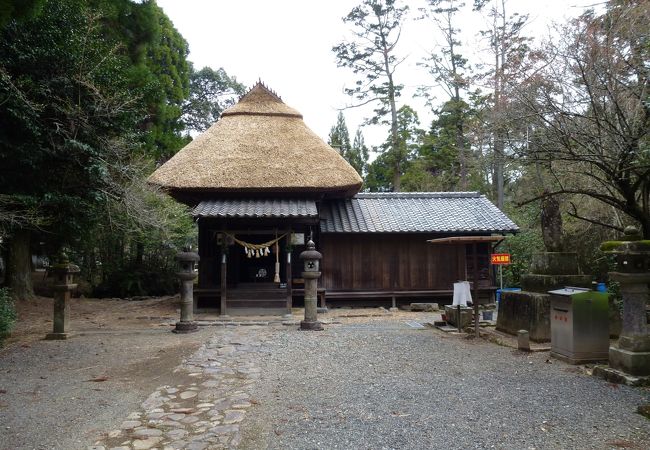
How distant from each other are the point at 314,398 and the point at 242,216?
23.6 ft

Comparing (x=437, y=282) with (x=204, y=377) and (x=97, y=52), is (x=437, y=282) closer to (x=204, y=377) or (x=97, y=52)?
(x=204, y=377)

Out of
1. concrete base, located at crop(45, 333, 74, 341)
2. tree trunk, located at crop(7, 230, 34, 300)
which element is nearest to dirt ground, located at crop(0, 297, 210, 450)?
concrete base, located at crop(45, 333, 74, 341)

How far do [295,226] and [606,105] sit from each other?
335 inches

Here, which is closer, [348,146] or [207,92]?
[207,92]

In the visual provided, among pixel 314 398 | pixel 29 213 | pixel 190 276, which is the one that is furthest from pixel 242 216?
pixel 314 398

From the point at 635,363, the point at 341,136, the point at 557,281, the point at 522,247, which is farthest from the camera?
the point at 341,136

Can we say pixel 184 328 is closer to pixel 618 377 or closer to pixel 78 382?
pixel 78 382

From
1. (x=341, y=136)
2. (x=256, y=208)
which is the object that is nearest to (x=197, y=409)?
(x=256, y=208)

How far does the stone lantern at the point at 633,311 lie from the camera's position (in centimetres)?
523

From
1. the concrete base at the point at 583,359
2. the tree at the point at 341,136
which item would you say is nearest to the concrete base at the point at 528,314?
the concrete base at the point at 583,359

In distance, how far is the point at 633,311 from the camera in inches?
213

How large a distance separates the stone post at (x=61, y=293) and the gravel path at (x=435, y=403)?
4.47m

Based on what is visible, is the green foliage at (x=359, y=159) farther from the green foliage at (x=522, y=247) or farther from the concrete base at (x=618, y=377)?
the concrete base at (x=618, y=377)

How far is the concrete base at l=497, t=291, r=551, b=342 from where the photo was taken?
7395 millimetres
